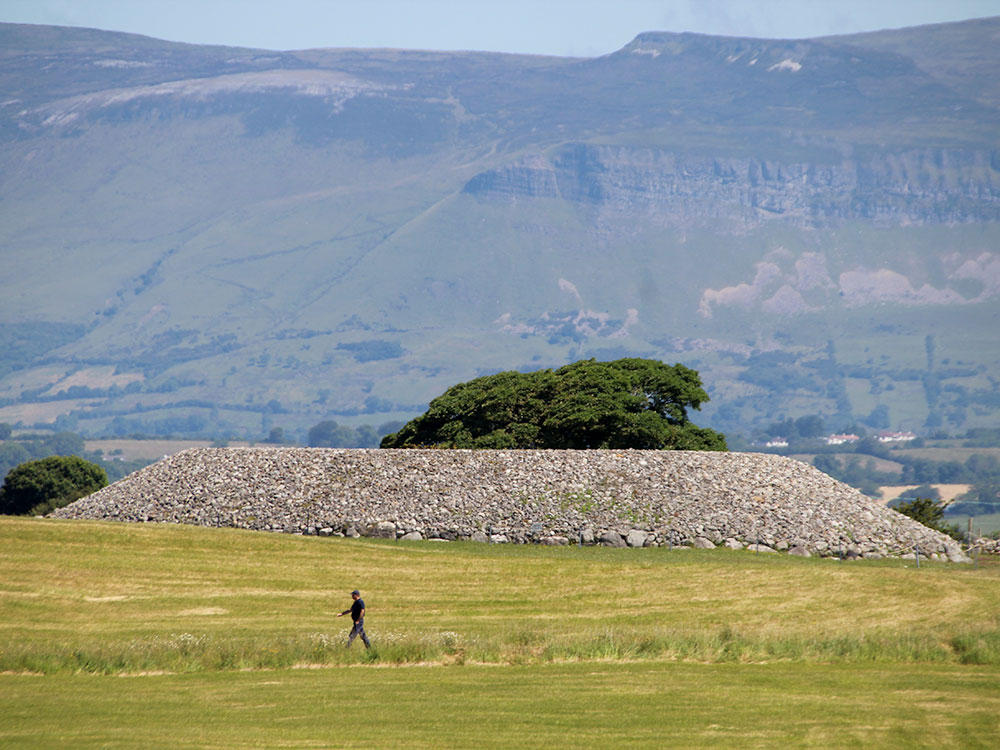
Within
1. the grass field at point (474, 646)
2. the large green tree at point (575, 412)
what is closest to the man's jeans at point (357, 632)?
the grass field at point (474, 646)

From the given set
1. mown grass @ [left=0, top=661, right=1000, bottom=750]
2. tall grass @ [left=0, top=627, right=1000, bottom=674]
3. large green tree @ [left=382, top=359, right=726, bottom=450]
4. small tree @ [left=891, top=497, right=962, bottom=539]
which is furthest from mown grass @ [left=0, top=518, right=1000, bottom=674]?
large green tree @ [left=382, top=359, right=726, bottom=450]

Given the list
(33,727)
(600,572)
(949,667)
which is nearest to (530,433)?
(600,572)

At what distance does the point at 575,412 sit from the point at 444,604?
27.4m

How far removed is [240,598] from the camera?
38406mm

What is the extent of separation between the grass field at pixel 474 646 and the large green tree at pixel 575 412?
16356 millimetres

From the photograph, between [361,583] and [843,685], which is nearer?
[843,685]

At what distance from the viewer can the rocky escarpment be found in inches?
1997

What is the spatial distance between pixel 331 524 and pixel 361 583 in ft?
35.6

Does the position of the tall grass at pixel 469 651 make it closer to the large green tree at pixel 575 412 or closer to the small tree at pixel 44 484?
the large green tree at pixel 575 412

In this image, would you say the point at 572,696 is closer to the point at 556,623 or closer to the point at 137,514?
the point at 556,623

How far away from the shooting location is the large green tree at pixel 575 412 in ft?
212

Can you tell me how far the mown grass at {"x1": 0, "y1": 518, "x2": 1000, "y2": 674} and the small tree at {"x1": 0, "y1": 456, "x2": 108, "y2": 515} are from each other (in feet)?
125

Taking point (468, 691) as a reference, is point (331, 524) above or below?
below

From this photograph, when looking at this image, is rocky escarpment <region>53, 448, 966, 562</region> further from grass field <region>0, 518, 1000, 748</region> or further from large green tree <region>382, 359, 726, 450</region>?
large green tree <region>382, 359, 726, 450</region>
